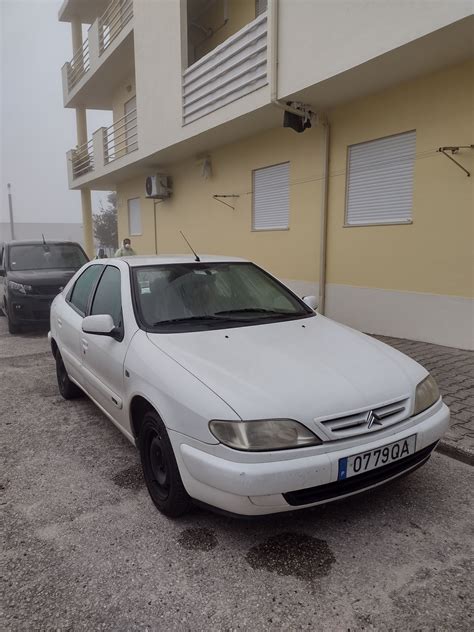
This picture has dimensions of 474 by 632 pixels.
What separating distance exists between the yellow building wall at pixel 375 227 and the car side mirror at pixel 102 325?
4.66 m

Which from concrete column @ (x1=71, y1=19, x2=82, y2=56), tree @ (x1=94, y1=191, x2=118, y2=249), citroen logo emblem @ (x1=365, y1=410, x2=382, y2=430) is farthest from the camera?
tree @ (x1=94, y1=191, x2=118, y2=249)

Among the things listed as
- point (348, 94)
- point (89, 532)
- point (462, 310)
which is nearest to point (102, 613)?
point (89, 532)

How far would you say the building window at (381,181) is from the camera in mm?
6406

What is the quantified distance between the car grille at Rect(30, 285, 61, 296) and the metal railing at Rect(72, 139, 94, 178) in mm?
9779

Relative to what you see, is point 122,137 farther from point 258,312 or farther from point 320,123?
point 258,312

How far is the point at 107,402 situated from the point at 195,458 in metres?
1.39

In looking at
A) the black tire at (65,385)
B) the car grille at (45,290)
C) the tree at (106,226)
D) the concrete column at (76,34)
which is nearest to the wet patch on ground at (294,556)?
the black tire at (65,385)

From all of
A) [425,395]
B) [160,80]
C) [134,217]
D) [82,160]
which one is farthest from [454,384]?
[82,160]

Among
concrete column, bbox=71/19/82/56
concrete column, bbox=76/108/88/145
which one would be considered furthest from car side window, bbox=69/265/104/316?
concrete column, bbox=71/19/82/56

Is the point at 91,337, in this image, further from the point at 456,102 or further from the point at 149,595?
the point at 456,102

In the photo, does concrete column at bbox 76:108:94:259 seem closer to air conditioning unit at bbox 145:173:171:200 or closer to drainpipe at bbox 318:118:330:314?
air conditioning unit at bbox 145:173:171:200

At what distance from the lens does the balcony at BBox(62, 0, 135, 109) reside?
1274cm

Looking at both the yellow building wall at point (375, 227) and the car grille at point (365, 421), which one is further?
the yellow building wall at point (375, 227)

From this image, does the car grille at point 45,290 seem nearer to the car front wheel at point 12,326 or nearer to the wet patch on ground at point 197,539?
the car front wheel at point 12,326
